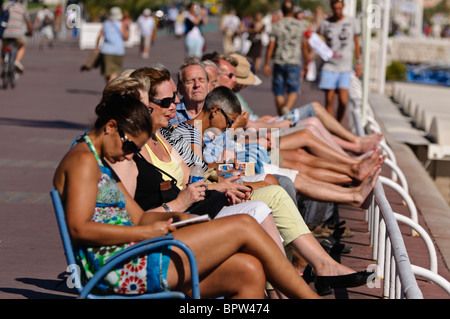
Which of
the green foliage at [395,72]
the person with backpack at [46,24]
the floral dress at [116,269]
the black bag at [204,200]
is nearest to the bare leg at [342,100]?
the black bag at [204,200]

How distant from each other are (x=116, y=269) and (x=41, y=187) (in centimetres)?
511

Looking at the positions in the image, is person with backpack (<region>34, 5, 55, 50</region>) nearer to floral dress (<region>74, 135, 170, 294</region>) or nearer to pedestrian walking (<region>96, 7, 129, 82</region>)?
pedestrian walking (<region>96, 7, 129, 82</region>)

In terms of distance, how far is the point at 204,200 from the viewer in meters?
4.88

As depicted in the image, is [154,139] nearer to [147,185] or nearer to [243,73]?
[147,185]

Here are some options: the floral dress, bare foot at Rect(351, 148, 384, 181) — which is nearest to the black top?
the floral dress

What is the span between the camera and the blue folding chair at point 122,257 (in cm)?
387

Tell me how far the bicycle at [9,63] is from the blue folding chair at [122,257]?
1500cm

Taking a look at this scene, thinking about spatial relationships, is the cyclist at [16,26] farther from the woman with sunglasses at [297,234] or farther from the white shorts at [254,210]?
the white shorts at [254,210]

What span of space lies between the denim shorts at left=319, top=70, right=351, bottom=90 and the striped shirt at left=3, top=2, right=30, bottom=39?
7735mm

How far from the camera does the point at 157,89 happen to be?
535cm

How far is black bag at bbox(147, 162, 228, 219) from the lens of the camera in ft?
15.9

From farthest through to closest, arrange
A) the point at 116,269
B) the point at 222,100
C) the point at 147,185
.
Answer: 1. the point at 222,100
2. the point at 147,185
3. the point at 116,269

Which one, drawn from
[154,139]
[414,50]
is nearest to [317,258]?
[154,139]
